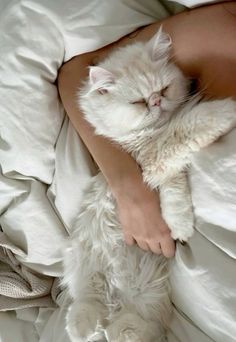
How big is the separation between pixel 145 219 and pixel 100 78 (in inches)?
14.1

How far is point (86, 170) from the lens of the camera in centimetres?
120

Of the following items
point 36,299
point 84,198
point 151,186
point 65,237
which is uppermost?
point 151,186

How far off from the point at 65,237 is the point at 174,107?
47cm

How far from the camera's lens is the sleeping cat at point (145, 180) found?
39.4 inches

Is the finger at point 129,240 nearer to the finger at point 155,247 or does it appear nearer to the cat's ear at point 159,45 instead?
the finger at point 155,247

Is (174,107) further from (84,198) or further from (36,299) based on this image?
(36,299)

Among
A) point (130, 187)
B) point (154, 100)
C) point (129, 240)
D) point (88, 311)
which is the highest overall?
point (154, 100)

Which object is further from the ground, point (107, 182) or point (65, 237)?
point (107, 182)

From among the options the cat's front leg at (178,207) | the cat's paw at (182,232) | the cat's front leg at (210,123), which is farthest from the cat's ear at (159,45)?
the cat's paw at (182,232)

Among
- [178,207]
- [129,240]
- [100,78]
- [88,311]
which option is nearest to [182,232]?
[178,207]

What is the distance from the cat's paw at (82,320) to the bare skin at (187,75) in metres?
0.19

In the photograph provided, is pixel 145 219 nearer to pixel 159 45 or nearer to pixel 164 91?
pixel 164 91

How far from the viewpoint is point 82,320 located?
41.3 inches

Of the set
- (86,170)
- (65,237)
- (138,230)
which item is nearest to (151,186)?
(138,230)
